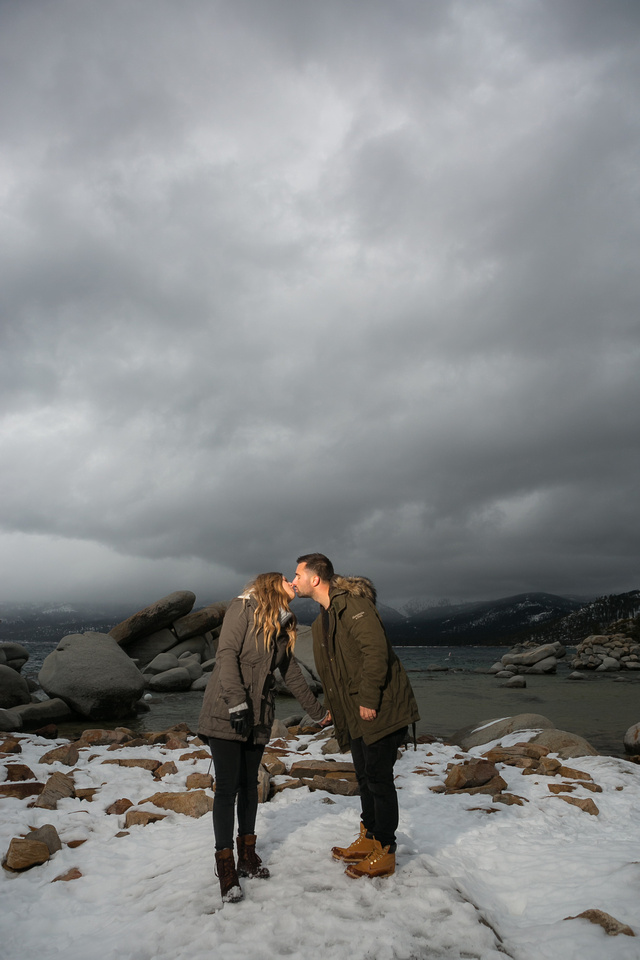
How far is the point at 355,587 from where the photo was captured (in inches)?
173

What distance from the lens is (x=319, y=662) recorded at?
455 cm

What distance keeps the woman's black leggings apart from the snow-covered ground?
39 cm

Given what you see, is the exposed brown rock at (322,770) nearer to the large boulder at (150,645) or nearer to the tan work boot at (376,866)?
the tan work boot at (376,866)

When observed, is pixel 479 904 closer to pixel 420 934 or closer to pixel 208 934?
pixel 420 934

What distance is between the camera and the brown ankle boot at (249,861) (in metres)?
3.97

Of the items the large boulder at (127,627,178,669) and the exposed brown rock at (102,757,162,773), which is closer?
the exposed brown rock at (102,757,162,773)

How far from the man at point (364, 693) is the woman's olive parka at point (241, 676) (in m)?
0.45

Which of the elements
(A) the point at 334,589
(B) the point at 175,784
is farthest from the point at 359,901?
(B) the point at 175,784

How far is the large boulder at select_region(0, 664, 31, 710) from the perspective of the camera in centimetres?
1519

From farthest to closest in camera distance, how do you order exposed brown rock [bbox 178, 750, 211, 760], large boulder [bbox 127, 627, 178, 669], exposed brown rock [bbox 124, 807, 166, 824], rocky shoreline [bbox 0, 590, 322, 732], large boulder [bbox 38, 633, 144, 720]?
1. large boulder [bbox 127, 627, 178, 669]
2. large boulder [bbox 38, 633, 144, 720]
3. rocky shoreline [bbox 0, 590, 322, 732]
4. exposed brown rock [bbox 178, 750, 211, 760]
5. exposed brown rock [bbox 124, 807, 166, 824]

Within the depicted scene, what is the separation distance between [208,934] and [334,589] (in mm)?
2356

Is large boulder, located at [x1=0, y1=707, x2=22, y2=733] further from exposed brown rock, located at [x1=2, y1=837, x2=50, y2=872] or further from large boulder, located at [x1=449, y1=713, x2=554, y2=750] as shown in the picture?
large boulder, located at [x1=449, y1=713, x2=554, y2=750]

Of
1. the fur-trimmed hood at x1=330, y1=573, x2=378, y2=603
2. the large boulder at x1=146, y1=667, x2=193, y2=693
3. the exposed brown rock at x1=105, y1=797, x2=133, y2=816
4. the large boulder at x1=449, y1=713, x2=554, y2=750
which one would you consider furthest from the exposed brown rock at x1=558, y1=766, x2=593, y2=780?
the large boulder at x1=146, y1=667, x2=193, y2=693

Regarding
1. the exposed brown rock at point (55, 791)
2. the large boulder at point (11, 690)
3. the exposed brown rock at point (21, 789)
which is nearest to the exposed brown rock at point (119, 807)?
the exposed brown rock at point (55, 791)
